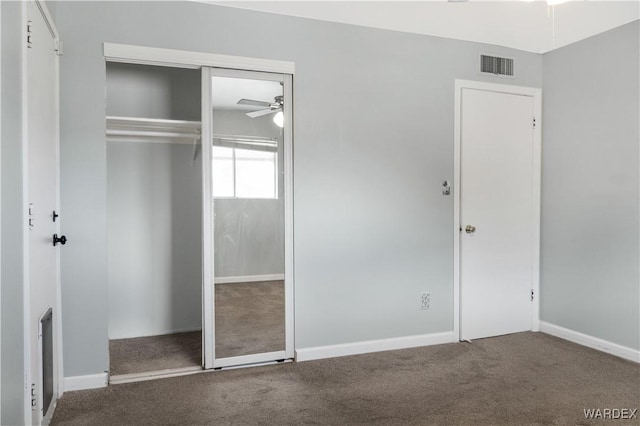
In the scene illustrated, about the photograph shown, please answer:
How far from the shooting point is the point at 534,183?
4.37 m

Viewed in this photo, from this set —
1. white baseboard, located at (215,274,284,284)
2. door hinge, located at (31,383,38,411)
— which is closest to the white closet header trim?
white baseboard, located at (215,274,284,284)

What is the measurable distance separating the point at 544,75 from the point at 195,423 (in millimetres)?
4343

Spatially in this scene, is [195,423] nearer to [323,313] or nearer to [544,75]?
[323,313]

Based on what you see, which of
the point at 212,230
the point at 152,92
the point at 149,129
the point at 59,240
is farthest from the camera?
the point at 152,92

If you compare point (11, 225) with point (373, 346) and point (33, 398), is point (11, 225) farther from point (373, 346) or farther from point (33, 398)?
Result: point (373, 346)

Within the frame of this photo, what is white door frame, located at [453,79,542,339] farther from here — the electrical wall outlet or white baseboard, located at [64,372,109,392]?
white baseboard, located at [64,372,109,392]

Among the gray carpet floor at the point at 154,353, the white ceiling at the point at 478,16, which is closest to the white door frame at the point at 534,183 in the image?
the white ceiling at the point at 478,16

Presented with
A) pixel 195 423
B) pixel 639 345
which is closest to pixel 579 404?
pixel 639 345

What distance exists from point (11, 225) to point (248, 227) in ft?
5.77

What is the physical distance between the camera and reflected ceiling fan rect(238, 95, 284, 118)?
11.2 ft

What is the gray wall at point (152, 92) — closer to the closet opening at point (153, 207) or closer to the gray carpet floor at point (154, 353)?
the closet opening at point (153, 207)

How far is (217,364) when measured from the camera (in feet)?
11.0

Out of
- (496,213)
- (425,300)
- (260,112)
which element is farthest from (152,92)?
(496,213)

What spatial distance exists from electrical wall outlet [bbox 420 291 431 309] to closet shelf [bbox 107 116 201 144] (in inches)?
101
